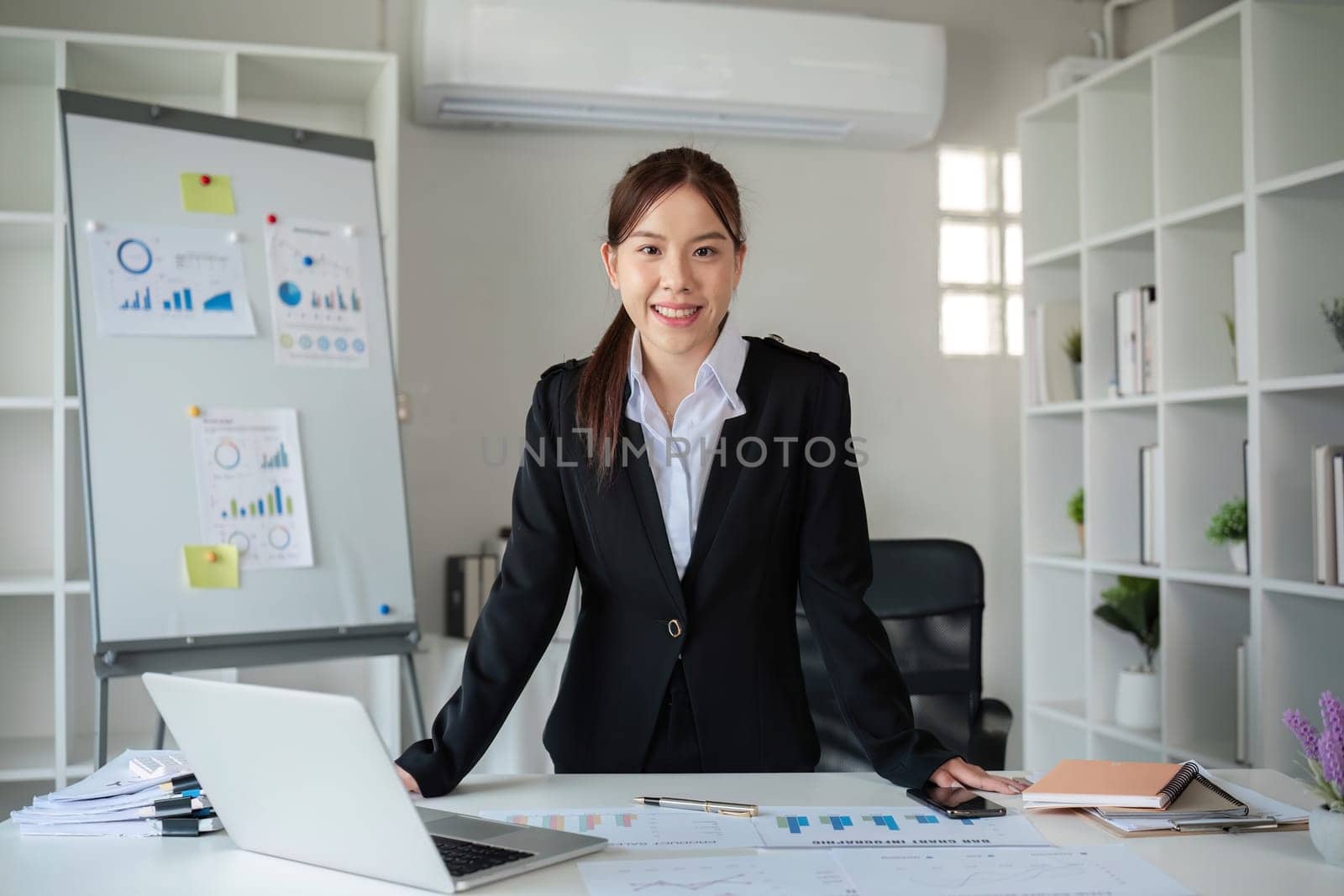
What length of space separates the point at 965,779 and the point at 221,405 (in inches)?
71.4

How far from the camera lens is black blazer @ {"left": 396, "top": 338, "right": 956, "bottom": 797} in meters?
1.53

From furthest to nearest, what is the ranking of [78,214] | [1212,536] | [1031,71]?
[1031,71], [1212,536], [78,214]

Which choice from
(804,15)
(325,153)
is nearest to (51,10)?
(325,153)

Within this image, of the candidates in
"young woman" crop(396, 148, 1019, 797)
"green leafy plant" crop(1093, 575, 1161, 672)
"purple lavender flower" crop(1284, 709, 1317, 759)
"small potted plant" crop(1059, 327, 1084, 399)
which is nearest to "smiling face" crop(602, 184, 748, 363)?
"young woman" crop(396, 148, 1019, 797)

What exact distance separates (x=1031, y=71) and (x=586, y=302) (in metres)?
1.60

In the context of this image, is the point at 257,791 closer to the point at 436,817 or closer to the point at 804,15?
the point at 436,817

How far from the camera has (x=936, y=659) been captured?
213cm

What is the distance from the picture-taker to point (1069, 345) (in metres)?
3.33

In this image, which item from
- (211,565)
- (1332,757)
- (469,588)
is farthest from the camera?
(469,588)

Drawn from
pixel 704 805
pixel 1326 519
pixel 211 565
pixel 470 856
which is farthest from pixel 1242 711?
pixel 211 565

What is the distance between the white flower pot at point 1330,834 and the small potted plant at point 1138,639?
1911 mm

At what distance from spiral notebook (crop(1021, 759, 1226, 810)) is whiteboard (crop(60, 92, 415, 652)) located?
67.9 inches

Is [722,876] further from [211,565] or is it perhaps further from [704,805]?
[211,565]

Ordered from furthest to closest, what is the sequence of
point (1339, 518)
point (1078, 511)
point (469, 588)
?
1. point (1078, 511)
2. point (469, 588)
3. point (1339, 518)
